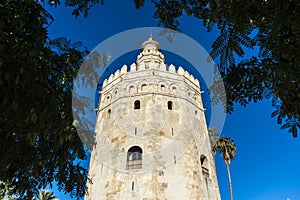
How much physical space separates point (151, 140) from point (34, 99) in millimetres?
12684

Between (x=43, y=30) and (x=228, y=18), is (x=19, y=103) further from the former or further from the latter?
(x=228, y=18)

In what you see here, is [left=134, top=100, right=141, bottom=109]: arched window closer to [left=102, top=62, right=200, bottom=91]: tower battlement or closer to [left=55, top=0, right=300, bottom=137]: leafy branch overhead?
[left=102, top=62, right=200, bottom=91]: tower battlement

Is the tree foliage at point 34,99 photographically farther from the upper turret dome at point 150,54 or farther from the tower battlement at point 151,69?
the upper turret dome at point 150,54

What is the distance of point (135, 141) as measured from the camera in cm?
1523

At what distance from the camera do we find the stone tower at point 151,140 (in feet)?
45.3

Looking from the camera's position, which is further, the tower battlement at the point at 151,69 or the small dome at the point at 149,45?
the small dome at the point at 149,45

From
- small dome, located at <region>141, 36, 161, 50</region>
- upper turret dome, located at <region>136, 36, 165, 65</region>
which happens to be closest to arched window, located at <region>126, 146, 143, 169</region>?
upper turret dome, located at <region>136, 36, 165, 65</region>

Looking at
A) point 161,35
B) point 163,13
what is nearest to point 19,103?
point 161,35

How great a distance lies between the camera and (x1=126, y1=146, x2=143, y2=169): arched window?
14367 mm

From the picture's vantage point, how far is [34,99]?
8.45 feet

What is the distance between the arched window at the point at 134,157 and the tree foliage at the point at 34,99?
32.5 ft

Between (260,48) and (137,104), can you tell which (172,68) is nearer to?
(137,104)

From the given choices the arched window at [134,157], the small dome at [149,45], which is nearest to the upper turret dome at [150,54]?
the small dome at [149,45]

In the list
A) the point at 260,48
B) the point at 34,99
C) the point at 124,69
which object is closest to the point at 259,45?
the point at 260,48
